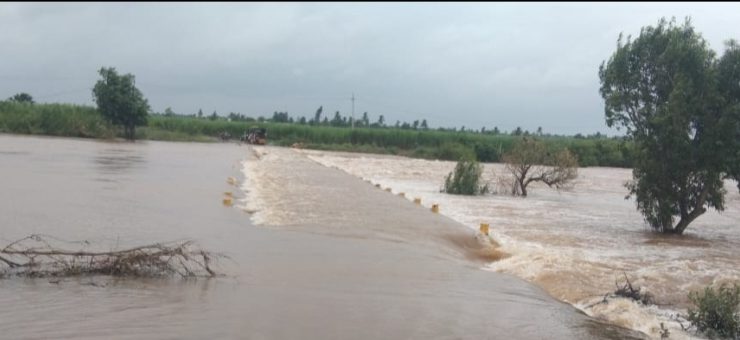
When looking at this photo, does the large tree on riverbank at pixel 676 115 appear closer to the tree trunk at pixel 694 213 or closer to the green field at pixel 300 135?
the tree trunk at pixel 694 213

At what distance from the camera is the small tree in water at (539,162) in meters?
26.4

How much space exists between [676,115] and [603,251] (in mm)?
3908

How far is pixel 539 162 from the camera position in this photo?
2652cm

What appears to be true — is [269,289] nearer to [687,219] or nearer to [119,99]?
[687,219]

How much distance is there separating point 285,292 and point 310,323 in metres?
→ 1.36

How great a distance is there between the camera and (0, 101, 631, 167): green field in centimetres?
5656

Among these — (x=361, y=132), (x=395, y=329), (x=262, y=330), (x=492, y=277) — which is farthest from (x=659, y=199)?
(x=361, y=132)

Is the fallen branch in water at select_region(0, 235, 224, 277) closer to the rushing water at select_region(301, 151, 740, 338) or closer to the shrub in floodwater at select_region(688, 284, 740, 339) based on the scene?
the rushing water at select_region(301, 151, 740, 338)

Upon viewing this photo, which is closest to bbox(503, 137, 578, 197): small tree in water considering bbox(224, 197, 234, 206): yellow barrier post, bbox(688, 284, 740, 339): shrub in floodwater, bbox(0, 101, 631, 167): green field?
bbox(224, 197, 234, 206): yellow barrier post

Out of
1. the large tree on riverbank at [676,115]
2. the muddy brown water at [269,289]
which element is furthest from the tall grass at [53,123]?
the large tree on riverbank at [676,115]

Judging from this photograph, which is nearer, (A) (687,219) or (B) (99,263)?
(B) (99,263)

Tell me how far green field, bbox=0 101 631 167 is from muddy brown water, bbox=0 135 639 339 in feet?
131

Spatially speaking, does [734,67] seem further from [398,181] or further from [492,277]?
[398,181]

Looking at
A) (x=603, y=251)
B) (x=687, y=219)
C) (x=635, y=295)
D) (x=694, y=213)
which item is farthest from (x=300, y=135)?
(x=635, y=295)
